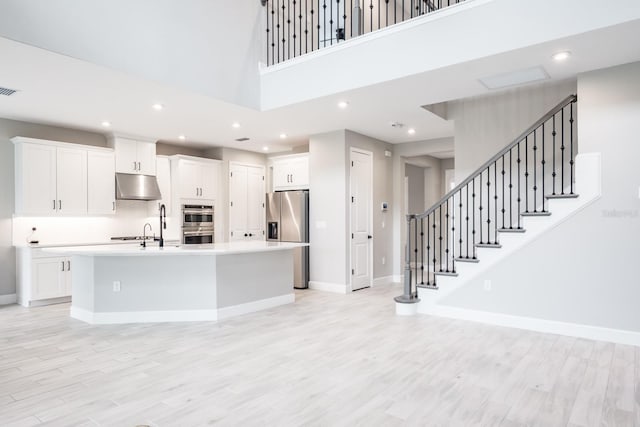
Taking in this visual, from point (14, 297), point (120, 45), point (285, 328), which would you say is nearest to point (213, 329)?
point (285, 328)

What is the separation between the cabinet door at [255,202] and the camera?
27.0ft

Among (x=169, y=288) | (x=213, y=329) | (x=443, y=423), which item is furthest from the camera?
(x=169, y=288)

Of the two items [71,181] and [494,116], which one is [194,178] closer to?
[71,181]

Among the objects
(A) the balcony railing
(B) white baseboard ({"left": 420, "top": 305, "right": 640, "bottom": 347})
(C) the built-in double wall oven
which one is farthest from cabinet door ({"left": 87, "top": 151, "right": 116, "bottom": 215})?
(B) white baseboard ({"left": 420, "top": 305, "right": 640, "bottom": 347})

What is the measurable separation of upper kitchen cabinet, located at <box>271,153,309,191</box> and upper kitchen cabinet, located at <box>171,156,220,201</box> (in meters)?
1.24

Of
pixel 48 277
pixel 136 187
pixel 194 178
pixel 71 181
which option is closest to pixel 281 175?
pixel 194 178

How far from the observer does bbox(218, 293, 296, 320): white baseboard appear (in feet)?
16.0

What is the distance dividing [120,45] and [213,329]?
3094 mm

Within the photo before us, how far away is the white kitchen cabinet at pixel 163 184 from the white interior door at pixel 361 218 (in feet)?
11.4

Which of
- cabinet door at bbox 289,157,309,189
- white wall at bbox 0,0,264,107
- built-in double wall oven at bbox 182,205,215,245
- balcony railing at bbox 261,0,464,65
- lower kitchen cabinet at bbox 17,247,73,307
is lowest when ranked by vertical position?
lower kitchen cabinet at bbox 17,247,73,307

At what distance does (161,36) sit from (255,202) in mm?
4459

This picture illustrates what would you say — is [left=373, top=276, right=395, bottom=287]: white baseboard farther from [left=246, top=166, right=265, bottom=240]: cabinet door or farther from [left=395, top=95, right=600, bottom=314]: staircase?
[left=246, top=166, right=265, bottom=240]: cabinet door

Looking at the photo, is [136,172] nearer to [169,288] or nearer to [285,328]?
[169,288]

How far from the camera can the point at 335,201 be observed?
6.68 metres
